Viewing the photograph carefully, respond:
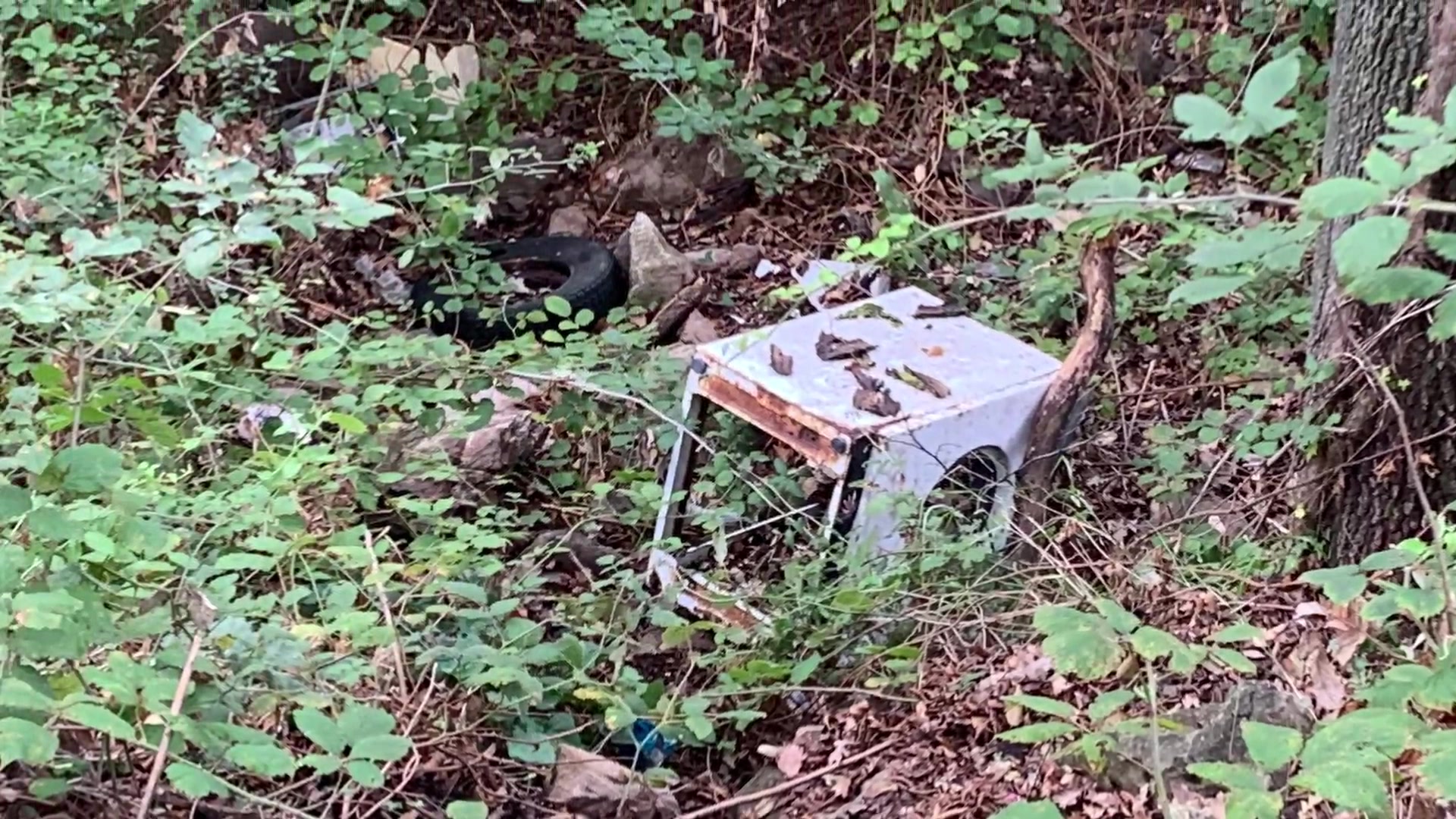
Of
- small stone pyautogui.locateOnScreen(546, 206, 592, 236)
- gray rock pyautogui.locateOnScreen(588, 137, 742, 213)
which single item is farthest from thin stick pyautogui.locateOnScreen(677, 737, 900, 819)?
gray rock pyautogui.locateOnScreen(588, 137, 742, 213)

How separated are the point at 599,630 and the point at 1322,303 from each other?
1634 millimetres

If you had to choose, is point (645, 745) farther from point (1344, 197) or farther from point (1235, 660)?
point (1344, 197)

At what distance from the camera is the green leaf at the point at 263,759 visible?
144 cm

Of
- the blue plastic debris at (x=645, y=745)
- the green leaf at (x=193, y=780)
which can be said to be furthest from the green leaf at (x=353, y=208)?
the blue plastic debris at (x=645, y=745)

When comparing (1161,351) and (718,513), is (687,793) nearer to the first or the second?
(718,513)

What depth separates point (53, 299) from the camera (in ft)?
6.72

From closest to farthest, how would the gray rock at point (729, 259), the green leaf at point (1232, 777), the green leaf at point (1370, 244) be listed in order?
the green leaf at point (1370, 244) → the green leaf at point (1232, 777) → the gray rock at point (729, 259)

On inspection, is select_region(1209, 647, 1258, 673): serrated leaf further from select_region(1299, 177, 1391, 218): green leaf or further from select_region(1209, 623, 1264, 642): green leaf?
select_region(1299, 177, 1391, 218): green leaf

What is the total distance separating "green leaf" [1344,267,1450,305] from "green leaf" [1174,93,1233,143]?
0.21 m

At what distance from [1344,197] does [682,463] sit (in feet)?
7.18

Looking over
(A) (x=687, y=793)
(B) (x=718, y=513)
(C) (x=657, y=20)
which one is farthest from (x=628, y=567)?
(C) (x=657, y=20)

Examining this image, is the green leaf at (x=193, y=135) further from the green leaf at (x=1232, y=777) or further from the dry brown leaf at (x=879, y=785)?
the green leaf at (x=1232, y=777)

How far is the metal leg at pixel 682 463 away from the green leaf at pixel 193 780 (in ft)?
5.78

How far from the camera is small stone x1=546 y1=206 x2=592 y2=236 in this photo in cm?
521
